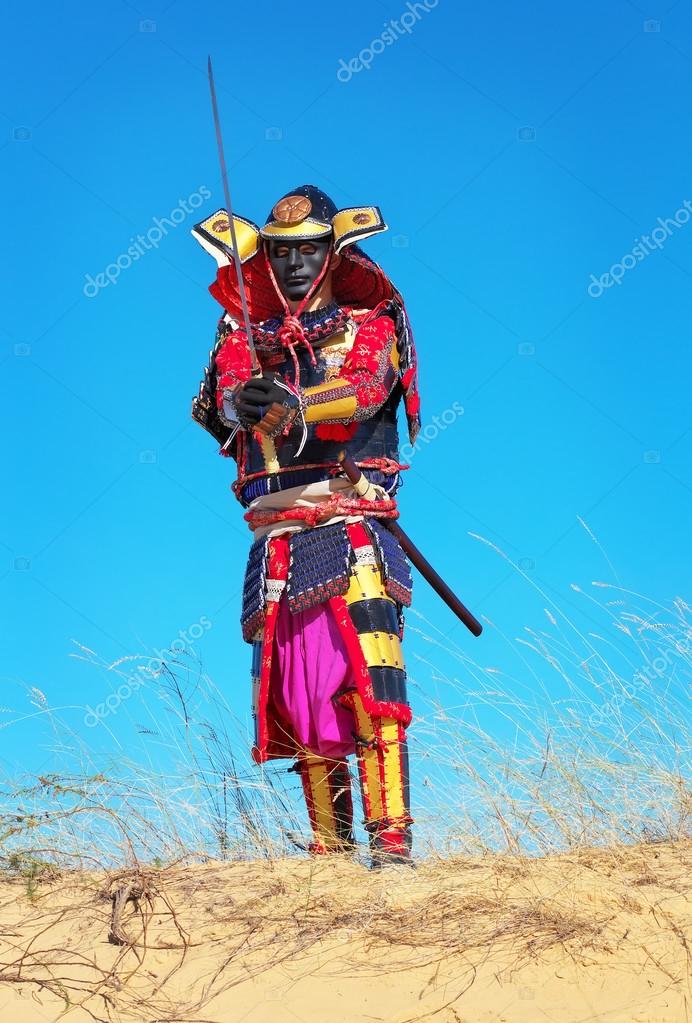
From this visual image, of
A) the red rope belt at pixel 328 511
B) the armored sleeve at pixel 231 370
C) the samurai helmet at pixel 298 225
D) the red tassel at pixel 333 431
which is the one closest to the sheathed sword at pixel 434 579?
the red rope belt at pixel 328 511

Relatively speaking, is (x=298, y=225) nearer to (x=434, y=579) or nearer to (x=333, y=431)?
(x=333, y=431)

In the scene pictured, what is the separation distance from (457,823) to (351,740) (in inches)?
29.8

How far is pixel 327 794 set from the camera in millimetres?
5453

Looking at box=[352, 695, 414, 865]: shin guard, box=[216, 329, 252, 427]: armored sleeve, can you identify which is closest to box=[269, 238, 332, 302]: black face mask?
box=[216, 329, 252, 427]: armored sleeve

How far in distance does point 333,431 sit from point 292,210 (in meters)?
1.07

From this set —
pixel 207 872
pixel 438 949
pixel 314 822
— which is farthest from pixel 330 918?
pixel 314 822

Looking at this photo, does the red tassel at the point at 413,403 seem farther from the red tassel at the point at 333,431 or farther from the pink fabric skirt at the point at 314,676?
the pink fabric skirt at the point at 314,676

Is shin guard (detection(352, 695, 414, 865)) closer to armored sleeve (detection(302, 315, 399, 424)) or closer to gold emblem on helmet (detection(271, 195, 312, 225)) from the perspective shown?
armored sleeve (detection(302, 315, 399, 424))

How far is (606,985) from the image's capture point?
3.42 m

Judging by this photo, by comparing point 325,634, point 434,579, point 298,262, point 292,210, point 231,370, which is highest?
point 292,210

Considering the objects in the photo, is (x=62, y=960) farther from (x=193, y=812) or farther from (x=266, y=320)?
(x=266, y=320)

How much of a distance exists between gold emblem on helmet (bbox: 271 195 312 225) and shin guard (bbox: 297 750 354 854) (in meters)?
2.45

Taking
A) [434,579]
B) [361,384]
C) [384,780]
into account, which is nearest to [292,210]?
[361,384]

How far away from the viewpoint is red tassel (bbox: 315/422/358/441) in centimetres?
543
